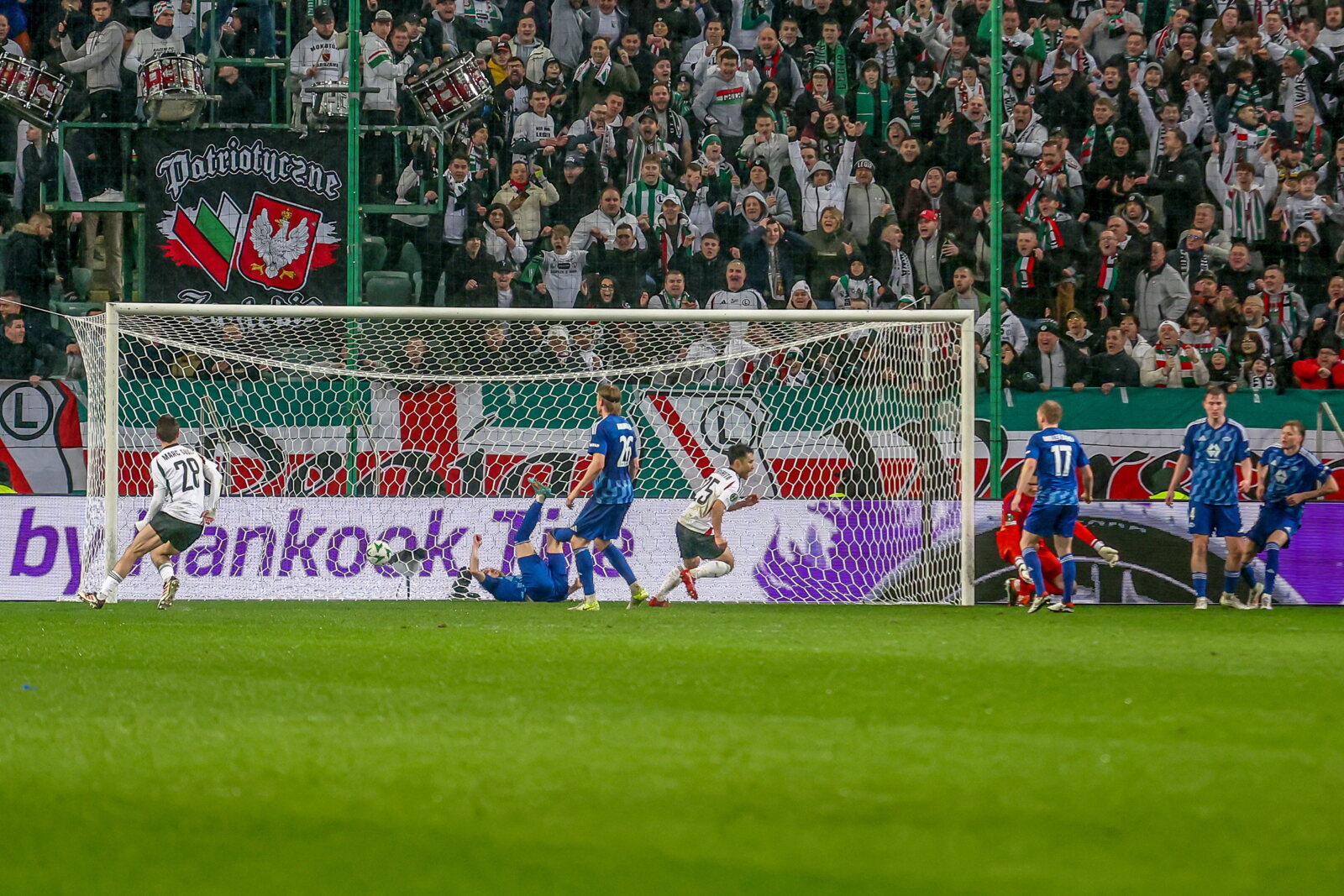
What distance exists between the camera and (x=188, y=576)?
13.5 m

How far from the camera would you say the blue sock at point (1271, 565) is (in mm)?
13180

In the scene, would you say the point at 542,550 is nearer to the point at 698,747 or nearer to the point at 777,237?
the point at 777,237

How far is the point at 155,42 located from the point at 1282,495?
37.9 feet

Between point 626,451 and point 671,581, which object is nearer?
point 626,451

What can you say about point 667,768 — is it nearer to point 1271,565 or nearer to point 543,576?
point 543,576

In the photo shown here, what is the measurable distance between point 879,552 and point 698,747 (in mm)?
8753

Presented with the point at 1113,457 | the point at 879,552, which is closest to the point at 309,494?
the point at 879,552

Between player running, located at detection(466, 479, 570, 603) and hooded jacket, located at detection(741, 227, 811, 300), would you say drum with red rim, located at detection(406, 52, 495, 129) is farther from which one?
player running, located at detection(466, 479, 570, 603)

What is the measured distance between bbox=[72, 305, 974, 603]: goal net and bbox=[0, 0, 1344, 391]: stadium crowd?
476mm

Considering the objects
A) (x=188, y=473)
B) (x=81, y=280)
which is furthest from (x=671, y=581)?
(x=81, y=280)

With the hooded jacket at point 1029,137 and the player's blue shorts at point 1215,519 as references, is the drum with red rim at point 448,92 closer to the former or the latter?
the hooded jacket at point 1029,137

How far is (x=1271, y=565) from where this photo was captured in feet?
43.4

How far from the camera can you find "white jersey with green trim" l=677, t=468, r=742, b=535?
12781 millimetres

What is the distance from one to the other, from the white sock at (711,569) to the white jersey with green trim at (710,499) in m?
0.26
